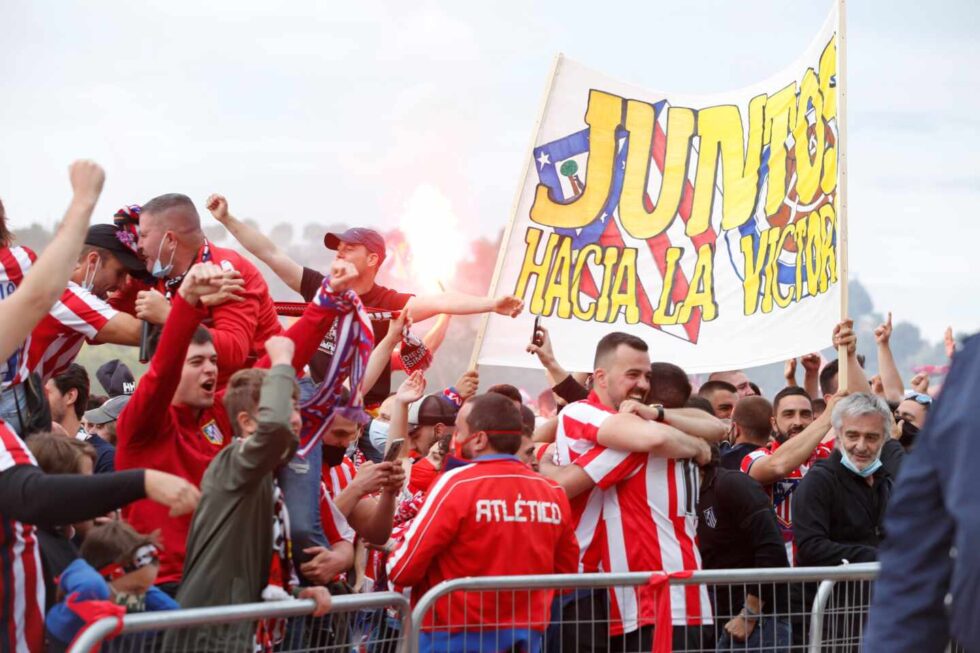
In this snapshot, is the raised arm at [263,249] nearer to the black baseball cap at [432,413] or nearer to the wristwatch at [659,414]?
the black baseball cap at [432,413]

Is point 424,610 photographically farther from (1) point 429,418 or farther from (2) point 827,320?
(2) point 827,320

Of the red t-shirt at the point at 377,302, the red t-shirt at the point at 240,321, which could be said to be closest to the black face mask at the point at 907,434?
the red t-shirt at the point at 377,302

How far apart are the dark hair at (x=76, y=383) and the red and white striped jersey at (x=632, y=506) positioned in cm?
249

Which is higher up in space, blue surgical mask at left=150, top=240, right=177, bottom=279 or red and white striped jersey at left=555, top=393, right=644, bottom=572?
blue surgical mask at left=150, top=240, right=177, bottom=279

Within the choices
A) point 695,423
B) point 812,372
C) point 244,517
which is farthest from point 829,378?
point 244,517

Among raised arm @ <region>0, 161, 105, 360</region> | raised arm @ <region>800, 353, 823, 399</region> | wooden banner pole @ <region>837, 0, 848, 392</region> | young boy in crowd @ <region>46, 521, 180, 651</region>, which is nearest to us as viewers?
raised arm @ <region>0, 161, 105, 360</region>

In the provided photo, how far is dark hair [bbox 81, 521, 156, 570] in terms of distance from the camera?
14.2ft

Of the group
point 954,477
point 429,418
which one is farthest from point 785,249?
point 954,477

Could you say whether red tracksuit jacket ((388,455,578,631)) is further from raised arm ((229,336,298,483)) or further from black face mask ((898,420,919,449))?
black face mask ((898,420,919,449))

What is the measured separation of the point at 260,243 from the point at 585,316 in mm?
2934

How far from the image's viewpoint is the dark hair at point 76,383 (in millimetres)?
6562

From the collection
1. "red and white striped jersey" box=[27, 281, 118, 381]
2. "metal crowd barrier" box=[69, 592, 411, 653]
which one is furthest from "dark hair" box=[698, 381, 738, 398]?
"red and white striped jersey" box=[27, 281, 118, 381]

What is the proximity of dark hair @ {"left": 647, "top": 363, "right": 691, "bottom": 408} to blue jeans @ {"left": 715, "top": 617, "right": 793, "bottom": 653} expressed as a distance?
3.84ft

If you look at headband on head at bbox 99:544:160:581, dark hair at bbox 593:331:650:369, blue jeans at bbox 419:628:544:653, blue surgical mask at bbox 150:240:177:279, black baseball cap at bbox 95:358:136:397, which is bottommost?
blue jeans at bbox 419:628:544:653
